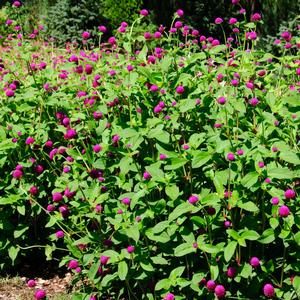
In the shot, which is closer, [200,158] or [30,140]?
[200,158]

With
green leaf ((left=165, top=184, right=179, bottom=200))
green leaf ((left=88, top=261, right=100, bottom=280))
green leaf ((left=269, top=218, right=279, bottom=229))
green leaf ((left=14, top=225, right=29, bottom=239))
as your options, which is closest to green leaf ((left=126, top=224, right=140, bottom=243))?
green leaf ((left=165, top=184, right=179, bottom=200))

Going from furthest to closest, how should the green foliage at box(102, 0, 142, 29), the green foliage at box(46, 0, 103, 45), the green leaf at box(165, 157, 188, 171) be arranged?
the green foliage at box(46, 0, 103, 45), the green foliage at box(102, 0, 142, 29), the green leaf at box(165, 157, 188, 171)

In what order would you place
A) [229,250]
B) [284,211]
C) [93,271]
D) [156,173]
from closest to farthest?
[284,211] < [229,250] < [156,173] < [93,271]

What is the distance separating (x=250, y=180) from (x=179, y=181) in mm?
508

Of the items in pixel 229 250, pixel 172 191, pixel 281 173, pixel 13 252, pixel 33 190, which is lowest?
pixel 13 252

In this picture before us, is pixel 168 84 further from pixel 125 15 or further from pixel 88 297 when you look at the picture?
pixel 125 15

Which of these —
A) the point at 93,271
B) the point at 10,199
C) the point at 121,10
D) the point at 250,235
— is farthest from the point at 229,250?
the point at 121,10

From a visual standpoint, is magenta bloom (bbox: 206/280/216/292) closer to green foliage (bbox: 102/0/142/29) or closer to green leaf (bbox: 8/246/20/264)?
green leaf (bbox: 8/246/20/264)

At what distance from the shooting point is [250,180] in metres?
2.24

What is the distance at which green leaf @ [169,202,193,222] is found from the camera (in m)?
2.33

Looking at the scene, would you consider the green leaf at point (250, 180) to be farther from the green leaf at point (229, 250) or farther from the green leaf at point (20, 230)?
the green leaf at point (20, 230)

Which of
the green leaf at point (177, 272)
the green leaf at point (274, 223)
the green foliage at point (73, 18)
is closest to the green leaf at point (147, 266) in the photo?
the green leaf at point (177, 272)

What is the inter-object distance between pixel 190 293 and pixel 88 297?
52 cm

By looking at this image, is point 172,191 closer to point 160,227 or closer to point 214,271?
point 160,227
